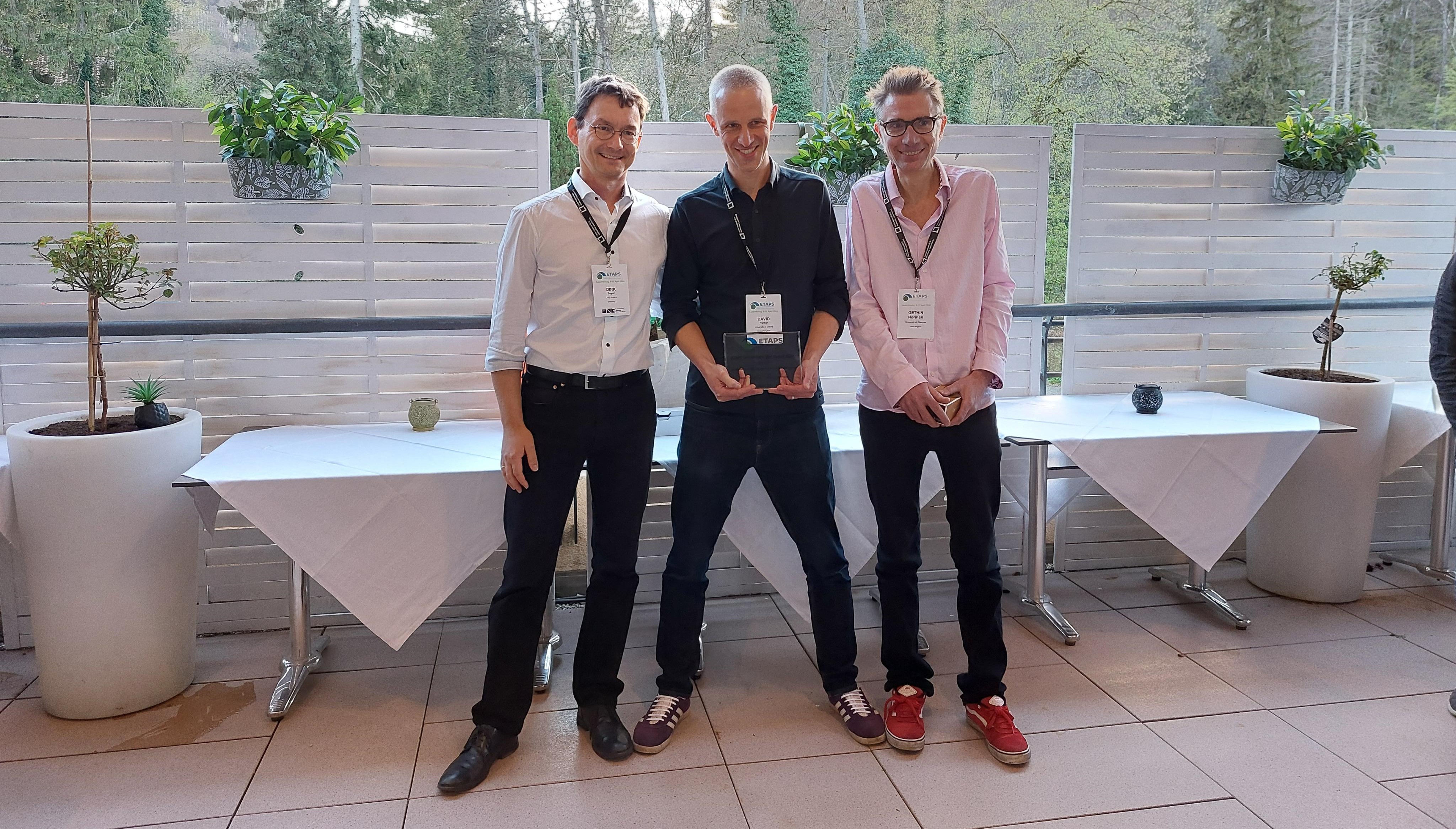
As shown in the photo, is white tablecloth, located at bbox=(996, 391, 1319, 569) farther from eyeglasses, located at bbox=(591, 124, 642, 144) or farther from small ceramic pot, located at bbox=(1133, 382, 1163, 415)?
eyeglasses, located at bbox=(591, 124, 642, 144)

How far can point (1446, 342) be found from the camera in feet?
7.89

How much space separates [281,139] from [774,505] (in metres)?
1.82

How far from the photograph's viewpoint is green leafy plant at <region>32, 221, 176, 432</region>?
2.39m

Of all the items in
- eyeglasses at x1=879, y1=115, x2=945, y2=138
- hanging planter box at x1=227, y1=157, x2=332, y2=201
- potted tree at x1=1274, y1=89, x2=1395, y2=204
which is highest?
potted tree at x1=1274, y1=89, x2=1395, y2=204

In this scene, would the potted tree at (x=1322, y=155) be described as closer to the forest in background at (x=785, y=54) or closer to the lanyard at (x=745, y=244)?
the forest in background at (x=785, y=54)

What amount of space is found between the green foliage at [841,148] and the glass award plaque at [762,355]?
1.15 meters

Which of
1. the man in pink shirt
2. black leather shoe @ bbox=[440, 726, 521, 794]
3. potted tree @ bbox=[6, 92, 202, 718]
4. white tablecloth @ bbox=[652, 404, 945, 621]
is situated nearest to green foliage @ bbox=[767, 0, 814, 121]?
the man in pink shirt

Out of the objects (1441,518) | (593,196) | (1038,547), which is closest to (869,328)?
(593,196)

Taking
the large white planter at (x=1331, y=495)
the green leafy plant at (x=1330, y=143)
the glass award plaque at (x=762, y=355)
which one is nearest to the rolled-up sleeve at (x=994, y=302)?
the glass award plaque at (x=762, y=355)

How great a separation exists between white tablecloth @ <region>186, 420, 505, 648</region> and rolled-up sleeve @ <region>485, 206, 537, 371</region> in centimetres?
43

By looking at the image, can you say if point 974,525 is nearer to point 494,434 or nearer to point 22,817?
point 494,434

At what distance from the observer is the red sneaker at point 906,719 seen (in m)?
2.22

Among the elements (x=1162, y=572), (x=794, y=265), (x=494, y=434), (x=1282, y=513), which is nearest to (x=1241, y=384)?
(x=1282, y=513)

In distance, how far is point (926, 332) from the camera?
2.22m
